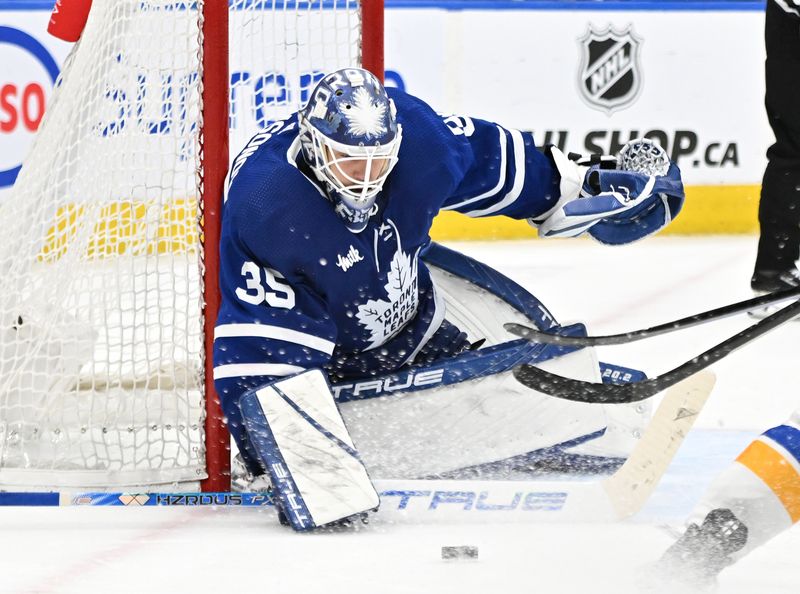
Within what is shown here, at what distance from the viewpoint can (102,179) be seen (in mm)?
2631

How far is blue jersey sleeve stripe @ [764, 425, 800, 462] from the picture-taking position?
1.89 m

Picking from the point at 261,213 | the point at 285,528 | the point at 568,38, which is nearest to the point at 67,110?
the point at 261,213

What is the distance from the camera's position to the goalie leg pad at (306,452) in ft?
7.43

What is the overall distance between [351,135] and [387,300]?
0.41 meters

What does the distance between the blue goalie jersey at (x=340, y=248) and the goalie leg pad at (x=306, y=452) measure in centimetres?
8

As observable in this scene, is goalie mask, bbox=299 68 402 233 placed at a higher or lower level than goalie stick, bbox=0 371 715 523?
higher

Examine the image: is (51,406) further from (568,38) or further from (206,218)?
(568,38)

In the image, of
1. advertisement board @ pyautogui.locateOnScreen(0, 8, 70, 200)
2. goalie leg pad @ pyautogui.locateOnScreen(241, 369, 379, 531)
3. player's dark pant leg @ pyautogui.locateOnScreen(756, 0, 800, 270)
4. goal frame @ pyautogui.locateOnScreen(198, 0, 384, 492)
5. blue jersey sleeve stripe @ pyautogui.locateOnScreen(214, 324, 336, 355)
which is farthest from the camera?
advertisement board @ pyautogui.locateOnScreen(0, 8, 70, 200)

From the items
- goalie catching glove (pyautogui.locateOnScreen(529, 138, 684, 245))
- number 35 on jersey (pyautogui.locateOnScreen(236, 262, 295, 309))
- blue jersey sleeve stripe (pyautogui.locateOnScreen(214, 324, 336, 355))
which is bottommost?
blue jersey sleeve stripe (pyautogui.locateOnScreen(214, 324, 336, 355))

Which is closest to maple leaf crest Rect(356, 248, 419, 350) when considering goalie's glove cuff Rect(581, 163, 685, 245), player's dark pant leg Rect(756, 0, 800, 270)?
goalie's glove cuff Rect(581, 163, 685, 245)

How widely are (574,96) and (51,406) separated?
347 cm

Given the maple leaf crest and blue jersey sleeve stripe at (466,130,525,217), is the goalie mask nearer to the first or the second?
the maple leaf crest

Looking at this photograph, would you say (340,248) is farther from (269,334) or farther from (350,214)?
(269,334)

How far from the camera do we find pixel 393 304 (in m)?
2.65
